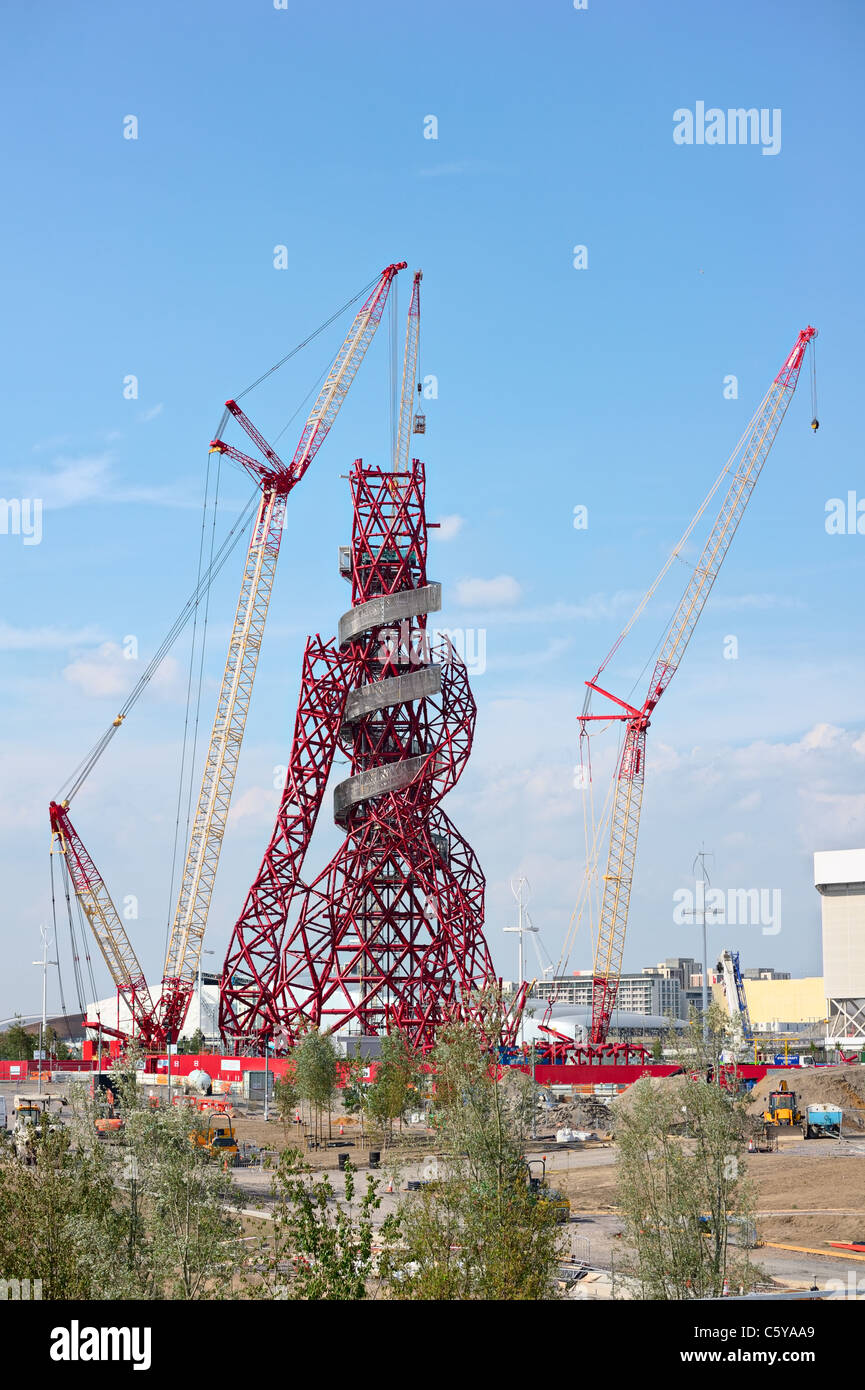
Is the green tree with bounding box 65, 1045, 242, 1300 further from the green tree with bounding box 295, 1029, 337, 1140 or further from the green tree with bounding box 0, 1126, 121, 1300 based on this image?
the green tree with bounding box 295, 1029, 337, 1140

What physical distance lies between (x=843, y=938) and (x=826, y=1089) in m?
77.9

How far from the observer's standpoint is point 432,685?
100438 mm

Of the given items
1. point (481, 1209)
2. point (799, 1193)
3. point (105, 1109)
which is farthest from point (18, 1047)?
point (481, 1209)

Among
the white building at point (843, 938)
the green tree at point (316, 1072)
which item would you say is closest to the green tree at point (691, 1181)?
the green tree at point (316, 1072)

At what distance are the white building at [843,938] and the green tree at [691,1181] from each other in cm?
13167

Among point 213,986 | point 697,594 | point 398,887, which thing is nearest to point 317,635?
point 398,887

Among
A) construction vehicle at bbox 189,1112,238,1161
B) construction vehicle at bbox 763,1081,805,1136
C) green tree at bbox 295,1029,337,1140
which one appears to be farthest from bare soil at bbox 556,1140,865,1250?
green tree at bbox 295,1029,337,1140

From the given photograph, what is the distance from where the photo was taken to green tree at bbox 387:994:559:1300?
64.1 feet

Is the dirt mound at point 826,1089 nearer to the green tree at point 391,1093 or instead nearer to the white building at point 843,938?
the green tree at point 391,1093

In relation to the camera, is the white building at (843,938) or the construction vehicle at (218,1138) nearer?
the construction vehicle at (218,1138)

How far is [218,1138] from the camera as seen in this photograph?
5809 cm

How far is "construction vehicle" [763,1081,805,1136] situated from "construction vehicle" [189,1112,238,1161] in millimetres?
29871

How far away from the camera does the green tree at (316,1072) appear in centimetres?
6850

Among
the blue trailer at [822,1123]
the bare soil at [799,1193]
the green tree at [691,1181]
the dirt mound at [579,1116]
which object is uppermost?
the green tree at [691,1181]
